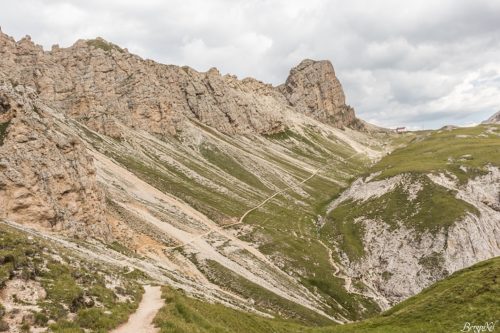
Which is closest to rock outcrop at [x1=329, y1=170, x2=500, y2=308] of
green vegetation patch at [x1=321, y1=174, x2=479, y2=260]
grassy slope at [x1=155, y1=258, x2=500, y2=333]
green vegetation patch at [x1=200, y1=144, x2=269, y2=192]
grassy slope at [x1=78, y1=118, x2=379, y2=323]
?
green vegetation patch at [x1=321, y1=174, x2=479, y2=260]

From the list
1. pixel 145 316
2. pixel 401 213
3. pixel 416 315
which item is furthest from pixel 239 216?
pixel 145 316

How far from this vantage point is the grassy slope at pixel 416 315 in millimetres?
28969

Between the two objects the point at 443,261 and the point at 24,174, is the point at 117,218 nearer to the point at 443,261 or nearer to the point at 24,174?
the point at 24,174

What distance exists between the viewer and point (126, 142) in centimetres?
15550

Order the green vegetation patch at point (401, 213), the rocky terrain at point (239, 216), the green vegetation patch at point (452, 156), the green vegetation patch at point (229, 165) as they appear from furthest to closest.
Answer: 1. the green vegetation patch at point (229, 165)
2. the green vegetation patch at point (452, 156)
3. the green vegetation patch at point (401, 213)
4. the rocky terrain at point (239, 216)

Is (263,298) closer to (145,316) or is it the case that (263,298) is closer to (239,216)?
(145,316)

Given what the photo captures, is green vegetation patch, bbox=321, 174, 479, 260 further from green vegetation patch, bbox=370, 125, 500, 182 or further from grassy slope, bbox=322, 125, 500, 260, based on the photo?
green vegetation patch, bbox=370, 125, 500, 182

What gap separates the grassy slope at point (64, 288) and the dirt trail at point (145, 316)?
1.79 ft

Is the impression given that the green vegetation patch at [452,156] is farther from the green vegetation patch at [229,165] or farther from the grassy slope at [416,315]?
the grassy slope at [416,315]

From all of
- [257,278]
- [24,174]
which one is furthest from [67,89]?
[257,278]

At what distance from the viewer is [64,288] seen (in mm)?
27188

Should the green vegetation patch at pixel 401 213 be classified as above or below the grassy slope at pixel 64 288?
above

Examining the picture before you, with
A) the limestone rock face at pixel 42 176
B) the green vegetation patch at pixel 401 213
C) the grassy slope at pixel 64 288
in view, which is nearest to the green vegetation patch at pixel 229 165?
the green vegetation patch at pixel 401 213

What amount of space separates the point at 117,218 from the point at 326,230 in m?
61.7
